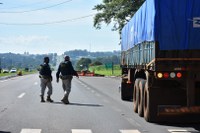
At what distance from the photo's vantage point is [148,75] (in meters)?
11.9

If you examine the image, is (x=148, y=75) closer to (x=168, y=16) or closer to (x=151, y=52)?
(x=151, y=52)

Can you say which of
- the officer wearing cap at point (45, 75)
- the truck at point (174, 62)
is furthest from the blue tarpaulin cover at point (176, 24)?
the officer wearing cap at point (45, 75)

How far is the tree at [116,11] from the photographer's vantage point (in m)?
58.3

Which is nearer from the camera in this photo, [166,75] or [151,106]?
[166,75]

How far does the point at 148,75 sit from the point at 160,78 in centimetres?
45

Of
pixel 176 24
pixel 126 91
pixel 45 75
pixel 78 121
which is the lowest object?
pixel 78 121

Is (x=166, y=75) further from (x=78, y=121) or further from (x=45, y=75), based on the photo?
(x=45, y=75)

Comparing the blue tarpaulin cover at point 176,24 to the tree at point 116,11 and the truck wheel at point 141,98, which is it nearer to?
the truck wheel at point 141,98

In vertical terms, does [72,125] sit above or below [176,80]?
below

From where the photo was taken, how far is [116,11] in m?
62.1

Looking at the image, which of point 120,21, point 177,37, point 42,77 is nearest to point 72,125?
point 177,37

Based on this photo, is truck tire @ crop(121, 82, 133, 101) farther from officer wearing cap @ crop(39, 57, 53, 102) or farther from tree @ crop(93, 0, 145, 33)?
tree @ crop(93, 0, 145, 33)

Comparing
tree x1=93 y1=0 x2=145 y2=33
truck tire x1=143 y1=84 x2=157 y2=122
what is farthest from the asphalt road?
tree x1=93 y1=0 x2=145 y2=33

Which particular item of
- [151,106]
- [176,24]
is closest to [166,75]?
[151,106]
